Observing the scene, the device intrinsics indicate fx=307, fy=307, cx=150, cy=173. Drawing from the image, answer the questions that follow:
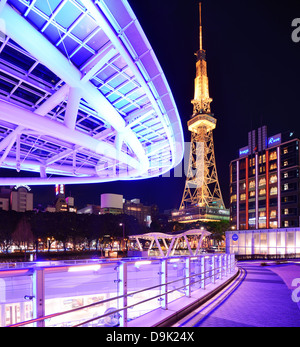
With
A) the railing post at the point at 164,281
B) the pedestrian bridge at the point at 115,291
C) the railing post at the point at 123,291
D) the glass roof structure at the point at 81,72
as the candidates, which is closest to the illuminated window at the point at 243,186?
the glass roof structure at the point at 81,72

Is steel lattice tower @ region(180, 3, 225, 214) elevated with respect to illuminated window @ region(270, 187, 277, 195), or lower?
elevated

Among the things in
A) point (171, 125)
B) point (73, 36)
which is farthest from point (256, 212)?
point (73, 36)

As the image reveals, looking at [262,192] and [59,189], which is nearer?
[262,192]

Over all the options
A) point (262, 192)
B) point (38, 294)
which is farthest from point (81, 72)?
point (262, 192)

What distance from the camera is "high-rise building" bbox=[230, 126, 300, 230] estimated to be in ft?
258

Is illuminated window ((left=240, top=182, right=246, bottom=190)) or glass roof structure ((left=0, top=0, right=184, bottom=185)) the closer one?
glass roof structure ((left=0, top=0, right=184, bottom=185))

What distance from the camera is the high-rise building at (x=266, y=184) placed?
78688 millimetres

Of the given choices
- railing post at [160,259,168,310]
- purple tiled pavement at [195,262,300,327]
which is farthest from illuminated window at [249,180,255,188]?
railing post at [160,259,168,310]

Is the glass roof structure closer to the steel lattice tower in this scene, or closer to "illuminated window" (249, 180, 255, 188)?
"illuminated window" (249, 180, 255, 188)

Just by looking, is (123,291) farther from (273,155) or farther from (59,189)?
(59,189)

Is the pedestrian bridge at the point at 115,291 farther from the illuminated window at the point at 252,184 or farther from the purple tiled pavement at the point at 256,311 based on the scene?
the illuminated window at the point at 252,184

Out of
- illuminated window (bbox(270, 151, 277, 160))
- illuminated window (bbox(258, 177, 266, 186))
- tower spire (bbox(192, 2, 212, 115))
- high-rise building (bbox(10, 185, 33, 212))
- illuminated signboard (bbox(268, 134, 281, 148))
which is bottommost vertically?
high-rise building (bbox(10, 185, 33, 212))

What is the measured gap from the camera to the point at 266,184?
3361 inches
